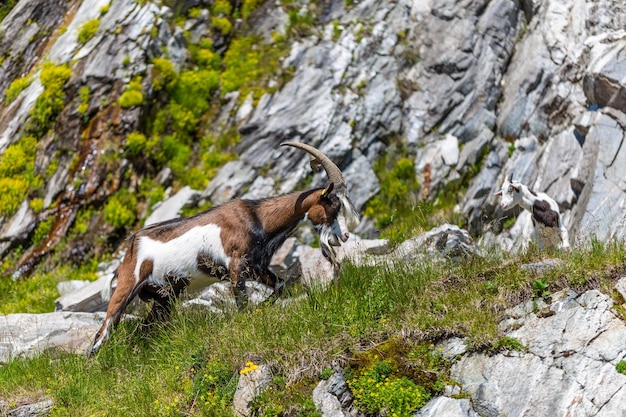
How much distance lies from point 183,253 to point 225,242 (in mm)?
510

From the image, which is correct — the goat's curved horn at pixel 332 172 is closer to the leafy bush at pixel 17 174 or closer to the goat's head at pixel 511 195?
the goat's head at pixel 511 195

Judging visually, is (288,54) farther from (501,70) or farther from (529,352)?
(529,352)

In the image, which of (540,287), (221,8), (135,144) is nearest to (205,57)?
(221,8)

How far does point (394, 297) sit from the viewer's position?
269 inches

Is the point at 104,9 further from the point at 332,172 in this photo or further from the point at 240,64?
the point at 332,172

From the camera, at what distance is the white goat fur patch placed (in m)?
8.22

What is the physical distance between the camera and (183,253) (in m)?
8.25

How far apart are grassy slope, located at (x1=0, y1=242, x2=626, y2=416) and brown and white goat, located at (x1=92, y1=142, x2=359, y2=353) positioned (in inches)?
32.7

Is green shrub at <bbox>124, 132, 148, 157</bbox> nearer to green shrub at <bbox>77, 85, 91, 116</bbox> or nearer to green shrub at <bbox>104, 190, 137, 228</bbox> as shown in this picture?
green shrub at <bbox>104, 190, 137, 228</bbox>

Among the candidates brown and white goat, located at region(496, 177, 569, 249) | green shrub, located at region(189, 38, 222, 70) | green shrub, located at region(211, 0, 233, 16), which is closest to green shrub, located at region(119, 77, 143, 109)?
green shrub, located at region(189, 38, 222, 70)

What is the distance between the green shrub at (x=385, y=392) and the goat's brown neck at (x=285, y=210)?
2.86 m

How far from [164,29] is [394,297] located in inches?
397

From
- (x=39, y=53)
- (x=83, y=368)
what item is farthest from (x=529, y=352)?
(x=39, y=53)

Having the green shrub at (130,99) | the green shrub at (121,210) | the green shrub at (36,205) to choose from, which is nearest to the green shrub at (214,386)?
the green shrub at (121,210)
